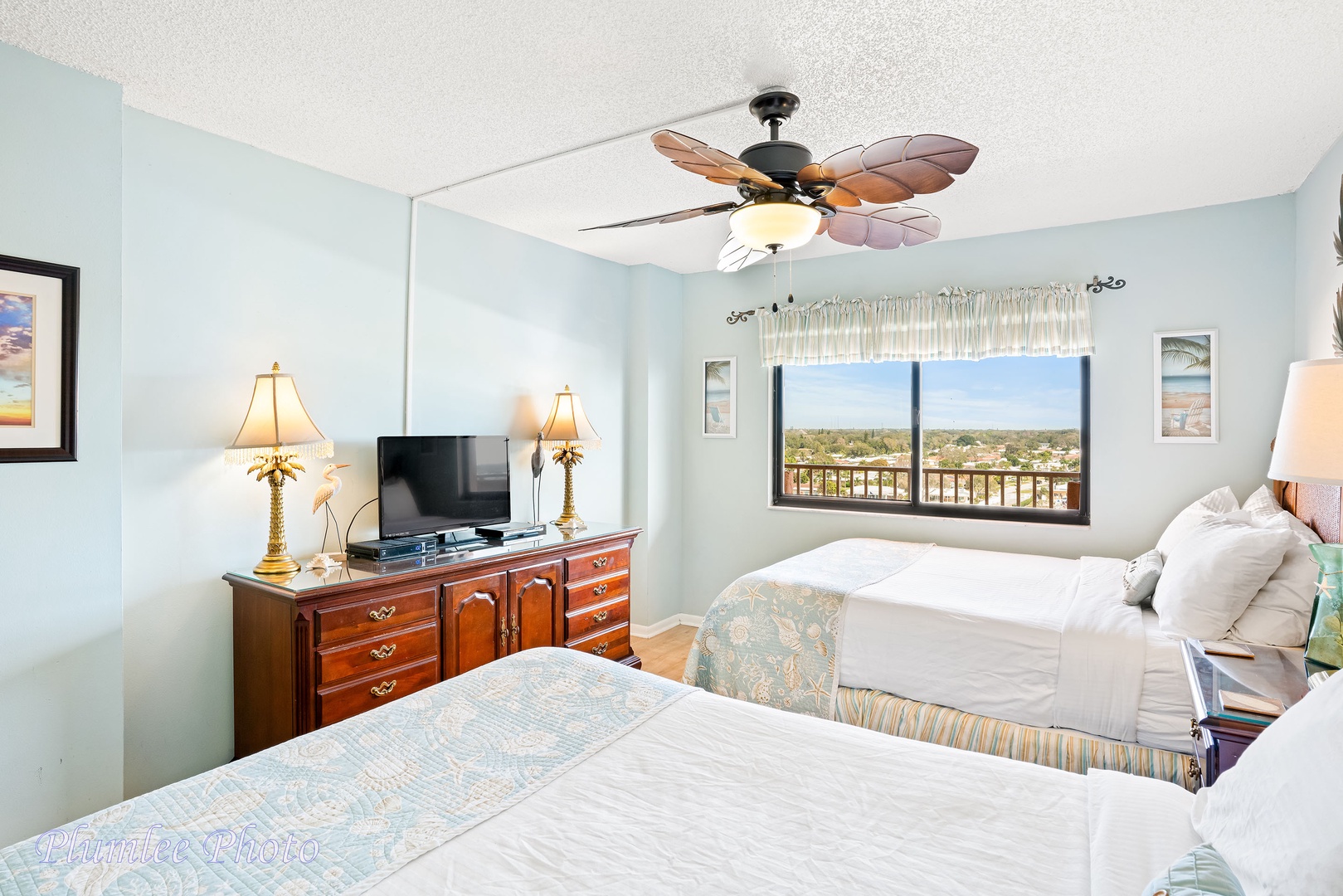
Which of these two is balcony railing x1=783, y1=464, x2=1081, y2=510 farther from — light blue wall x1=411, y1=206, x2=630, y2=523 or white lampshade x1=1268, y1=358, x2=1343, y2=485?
white lampshade x1=1268, y1=358, x2=1343, y2=485

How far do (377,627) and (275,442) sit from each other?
80cm

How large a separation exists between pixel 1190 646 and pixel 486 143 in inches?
117

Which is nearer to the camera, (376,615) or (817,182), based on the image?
(817,182)

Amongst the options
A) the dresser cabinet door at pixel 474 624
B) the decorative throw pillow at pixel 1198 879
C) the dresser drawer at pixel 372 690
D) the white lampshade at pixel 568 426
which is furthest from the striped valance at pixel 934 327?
the decorative throw pillow at pixel 1198 879

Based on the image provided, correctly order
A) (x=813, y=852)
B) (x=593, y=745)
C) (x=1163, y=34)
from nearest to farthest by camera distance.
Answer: (x=813, y=852)
(x=593, y=745)
(x=1163, y=34)

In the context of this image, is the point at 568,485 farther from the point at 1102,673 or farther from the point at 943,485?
the point at 1102,673

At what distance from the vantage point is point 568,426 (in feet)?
13.1

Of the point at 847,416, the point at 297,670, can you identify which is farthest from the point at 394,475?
the point at 847,416

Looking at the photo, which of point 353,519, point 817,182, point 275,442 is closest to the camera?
point 817,182

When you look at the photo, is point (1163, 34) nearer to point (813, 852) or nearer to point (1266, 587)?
point (1266, 587)

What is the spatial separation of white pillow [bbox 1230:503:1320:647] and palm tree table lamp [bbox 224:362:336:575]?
3.28 metres

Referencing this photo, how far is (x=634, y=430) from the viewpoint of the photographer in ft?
15.9

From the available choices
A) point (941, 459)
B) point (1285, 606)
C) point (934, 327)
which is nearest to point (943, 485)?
point (941, 459)

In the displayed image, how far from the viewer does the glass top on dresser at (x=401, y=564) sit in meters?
2.54
